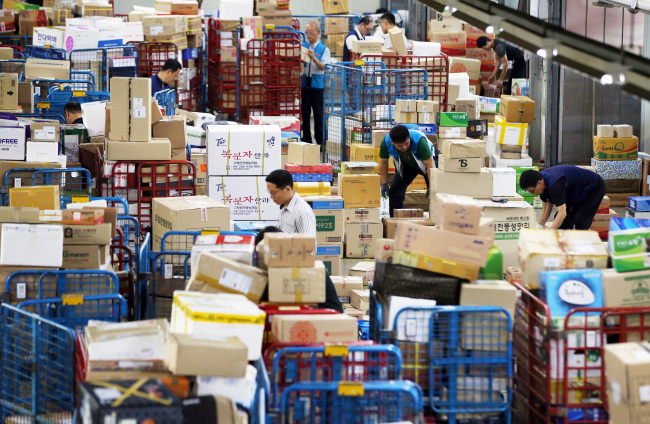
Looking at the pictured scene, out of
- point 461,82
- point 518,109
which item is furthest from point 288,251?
point 461,82

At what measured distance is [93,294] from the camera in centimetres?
681

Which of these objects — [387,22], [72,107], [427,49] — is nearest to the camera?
[72,107]

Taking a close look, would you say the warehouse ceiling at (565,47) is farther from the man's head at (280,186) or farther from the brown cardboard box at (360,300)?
the brown cardboard box at (360,300)

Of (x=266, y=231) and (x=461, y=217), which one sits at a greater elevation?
(x=461, y=217)

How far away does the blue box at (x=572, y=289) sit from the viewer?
618 centimetres

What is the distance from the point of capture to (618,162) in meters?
13.4

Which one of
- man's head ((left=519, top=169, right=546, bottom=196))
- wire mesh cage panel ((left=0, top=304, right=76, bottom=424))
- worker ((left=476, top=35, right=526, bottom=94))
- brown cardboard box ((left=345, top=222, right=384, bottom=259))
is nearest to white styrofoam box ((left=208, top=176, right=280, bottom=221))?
brown cardboard box ((left=345, top=222, right=384, bottom=259))

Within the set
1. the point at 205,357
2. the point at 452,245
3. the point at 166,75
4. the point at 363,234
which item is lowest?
the point at 363,234

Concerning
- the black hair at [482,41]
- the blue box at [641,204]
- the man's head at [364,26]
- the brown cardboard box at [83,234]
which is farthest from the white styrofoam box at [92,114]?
the black hair at [482,41]

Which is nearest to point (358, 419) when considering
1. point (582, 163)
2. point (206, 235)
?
point (206, 235)

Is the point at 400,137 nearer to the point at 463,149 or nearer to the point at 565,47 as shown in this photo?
the point at 463,149

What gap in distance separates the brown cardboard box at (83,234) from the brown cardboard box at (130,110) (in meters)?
2.65

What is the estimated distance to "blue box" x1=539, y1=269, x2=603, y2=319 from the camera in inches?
243

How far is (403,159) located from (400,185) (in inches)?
16.2
